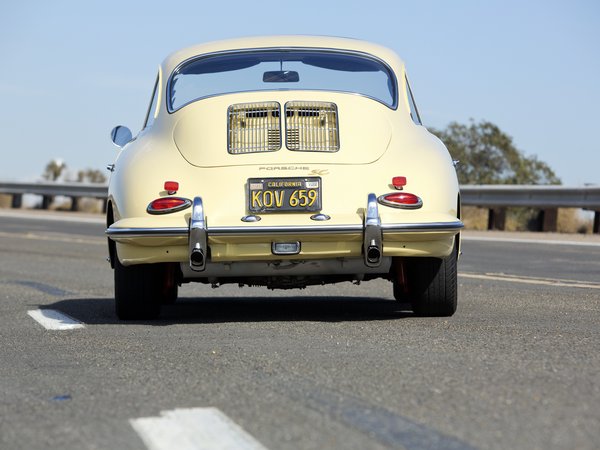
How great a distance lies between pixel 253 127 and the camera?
7070 millimetres

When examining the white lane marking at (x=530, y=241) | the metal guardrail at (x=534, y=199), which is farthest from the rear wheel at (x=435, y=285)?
the metal guardrail at (x=534, y=199)

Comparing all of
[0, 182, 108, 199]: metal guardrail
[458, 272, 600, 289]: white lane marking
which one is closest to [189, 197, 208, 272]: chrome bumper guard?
[458, 272, 600, 289]: white lane marking

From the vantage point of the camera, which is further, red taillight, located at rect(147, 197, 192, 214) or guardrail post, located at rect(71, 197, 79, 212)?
guardrail post, located at rect(71, 197, 79, 212)

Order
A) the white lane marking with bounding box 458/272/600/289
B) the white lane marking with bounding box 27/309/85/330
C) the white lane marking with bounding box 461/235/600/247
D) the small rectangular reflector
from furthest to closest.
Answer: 1. the white lane marking with bounding box 461/235/600/247
2. the white lane marking with bounding box 458/272/600/289
3. the white lane marking with bounding box 27/309/85/330
4. the small rectangular reflector

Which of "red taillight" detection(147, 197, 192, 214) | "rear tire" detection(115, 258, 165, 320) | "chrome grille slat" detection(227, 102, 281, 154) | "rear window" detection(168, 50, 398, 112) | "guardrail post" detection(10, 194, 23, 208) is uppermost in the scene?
"rear window" detection(168, 50, 398, 112)

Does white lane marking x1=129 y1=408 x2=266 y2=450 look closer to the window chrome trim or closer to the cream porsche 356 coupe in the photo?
the window chrome trim

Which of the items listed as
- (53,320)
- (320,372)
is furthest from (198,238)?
(320,372)

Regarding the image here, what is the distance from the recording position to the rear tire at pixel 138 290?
7.26 meters

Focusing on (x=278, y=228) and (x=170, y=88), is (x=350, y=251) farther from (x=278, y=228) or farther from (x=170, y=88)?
(x=170, y=88)

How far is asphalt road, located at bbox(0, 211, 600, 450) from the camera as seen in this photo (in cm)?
375

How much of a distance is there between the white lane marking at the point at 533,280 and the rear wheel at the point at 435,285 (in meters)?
2.94

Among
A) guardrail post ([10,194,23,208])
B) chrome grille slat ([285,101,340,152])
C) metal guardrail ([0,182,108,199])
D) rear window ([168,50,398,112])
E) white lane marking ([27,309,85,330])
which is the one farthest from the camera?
guardrail post ([10,194,23,208])

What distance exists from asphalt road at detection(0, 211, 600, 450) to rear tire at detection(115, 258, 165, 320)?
154 millimetres

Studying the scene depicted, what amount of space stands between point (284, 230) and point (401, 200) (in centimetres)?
70
